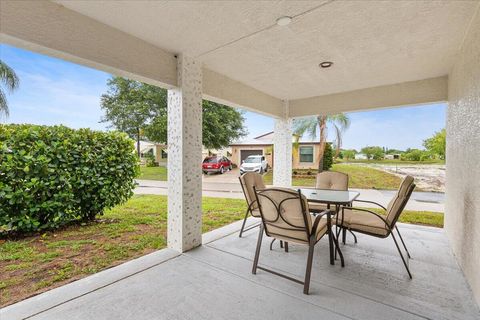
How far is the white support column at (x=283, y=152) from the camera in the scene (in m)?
5.25

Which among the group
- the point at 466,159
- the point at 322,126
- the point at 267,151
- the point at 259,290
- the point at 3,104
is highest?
the point at 3,104

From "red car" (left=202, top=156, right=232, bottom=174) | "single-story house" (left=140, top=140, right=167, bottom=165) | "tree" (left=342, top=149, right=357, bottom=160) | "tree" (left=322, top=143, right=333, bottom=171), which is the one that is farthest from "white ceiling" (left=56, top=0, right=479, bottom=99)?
"single-story house" (left=140, top=140, right=167, bottom=165)

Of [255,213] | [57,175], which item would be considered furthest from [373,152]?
[57,175]

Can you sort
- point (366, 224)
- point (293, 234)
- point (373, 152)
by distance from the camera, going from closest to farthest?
1. point (293, 234)
2. point (366, 224)
3. point (373, 152)

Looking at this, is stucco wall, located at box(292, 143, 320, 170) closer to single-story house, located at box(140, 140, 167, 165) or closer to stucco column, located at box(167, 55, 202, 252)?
stucco column, located at box(167, 55, 202, 252)

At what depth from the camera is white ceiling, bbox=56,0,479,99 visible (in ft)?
6.42

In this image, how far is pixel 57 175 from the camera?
3291 mm

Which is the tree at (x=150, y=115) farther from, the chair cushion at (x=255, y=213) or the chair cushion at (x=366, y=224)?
the chair cushion at (x=366, y=224)

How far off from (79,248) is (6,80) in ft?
27.4

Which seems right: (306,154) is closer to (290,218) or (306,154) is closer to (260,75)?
(260,75)

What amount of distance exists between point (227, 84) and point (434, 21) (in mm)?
2708

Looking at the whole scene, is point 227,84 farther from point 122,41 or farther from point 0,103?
point 0,103

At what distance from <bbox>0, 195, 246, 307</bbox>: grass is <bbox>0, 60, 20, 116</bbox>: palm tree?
23.1 ft

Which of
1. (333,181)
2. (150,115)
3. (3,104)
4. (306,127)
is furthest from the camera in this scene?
(150,115)
